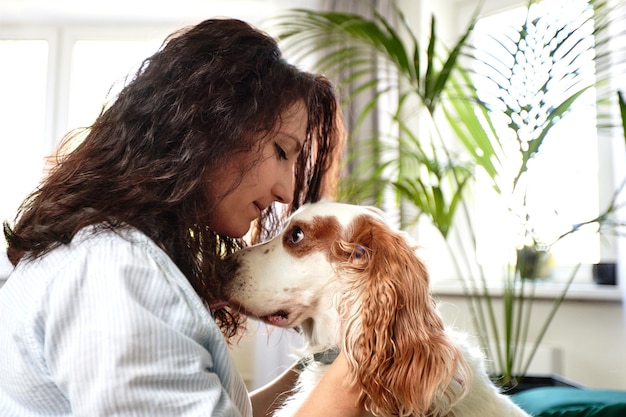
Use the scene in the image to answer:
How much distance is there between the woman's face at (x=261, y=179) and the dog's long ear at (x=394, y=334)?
0.17 m

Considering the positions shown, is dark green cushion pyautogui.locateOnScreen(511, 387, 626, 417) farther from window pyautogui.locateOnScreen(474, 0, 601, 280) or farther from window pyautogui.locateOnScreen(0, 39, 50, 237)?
window pyautogui.locateOnScreen(0, 39, 50, 237)

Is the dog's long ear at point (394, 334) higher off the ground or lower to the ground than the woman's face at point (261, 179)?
lower

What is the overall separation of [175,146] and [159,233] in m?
0.15

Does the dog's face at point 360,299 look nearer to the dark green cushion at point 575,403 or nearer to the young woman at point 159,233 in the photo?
the young woman at point 159,233

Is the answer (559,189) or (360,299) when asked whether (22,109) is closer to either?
(559,189)

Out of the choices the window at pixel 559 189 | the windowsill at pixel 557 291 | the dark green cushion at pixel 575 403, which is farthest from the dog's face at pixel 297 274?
the windowsill at pixel 557 291

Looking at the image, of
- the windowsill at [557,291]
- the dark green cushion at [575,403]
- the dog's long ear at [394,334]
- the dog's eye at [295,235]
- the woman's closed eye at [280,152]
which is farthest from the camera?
the windowsill at [557,291]

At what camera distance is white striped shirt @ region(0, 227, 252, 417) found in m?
0.72

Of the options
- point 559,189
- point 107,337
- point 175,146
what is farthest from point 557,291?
point 107,337

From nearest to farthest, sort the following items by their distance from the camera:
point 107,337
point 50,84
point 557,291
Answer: point 107,337, point 557,291, point 50,84

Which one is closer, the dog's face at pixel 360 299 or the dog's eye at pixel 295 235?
the dog's face at pixel 360 299

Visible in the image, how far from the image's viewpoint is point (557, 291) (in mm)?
2713

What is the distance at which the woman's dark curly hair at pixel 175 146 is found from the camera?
0.90m

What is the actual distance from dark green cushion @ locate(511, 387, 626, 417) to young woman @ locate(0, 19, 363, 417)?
2.48 feet
